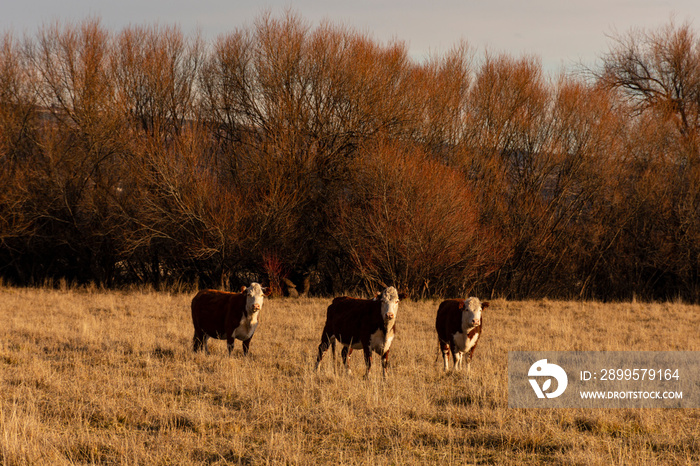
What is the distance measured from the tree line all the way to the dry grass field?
8.48m

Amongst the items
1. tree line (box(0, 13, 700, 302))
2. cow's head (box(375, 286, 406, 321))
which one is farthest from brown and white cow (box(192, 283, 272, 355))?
tree line (box(0, 13, 700, 302))

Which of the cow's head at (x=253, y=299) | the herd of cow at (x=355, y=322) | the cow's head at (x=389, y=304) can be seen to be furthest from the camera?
the cow's head at (x=253, y=299)

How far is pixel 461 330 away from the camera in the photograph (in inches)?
334

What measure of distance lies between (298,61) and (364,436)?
54.5 ft

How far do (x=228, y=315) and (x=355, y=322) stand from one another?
213 cm

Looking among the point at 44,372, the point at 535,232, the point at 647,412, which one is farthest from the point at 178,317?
the point at 535,232

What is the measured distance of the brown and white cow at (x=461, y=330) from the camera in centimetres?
835

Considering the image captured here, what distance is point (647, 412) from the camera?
6.34 m

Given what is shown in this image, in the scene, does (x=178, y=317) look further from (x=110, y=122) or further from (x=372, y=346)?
(x=110, y=122)

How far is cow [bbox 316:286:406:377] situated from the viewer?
764 centimetres

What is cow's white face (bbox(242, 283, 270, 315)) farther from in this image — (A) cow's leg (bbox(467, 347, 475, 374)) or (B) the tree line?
A: (B) the tree line

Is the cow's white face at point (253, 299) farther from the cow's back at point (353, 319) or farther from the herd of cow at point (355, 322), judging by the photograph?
the cow's back at point (353, 319)

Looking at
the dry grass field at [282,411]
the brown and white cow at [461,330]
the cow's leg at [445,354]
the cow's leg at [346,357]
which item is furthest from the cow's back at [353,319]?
the cow's leg at [445,354]

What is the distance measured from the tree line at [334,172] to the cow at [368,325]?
32.2 ft
